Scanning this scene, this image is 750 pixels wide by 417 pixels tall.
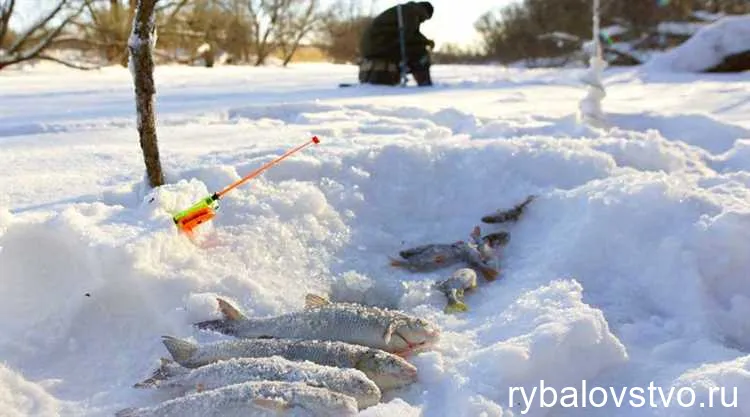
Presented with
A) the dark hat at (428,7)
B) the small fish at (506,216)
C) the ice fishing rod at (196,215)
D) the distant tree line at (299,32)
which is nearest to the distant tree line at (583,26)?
the distant tree line at (299,32)

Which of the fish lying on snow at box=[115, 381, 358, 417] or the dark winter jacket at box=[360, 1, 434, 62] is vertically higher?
the dark winter jacket at box=[360, 1, 434, 62]

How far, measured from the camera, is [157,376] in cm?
259

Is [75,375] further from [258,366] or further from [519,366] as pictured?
[519,366]

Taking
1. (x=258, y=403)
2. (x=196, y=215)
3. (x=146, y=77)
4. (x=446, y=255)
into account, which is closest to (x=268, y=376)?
(x=258, y=403)

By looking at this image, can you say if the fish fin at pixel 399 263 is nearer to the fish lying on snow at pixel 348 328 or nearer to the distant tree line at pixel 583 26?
the fish lying on snow at pixel 348 328

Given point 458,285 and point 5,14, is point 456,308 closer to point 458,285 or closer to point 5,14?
point 458,285

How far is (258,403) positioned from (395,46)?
9.51 meters

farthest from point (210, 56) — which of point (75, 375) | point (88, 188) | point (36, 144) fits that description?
point (75, 375)

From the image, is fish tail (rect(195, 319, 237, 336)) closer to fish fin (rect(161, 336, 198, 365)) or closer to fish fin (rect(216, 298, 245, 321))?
fish fin (rect(216, 298, 245, 321))

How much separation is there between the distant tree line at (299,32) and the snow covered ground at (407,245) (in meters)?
9.59

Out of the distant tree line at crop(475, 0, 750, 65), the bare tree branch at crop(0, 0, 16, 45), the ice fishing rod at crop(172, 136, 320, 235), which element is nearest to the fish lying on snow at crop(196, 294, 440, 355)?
the ice fishing rod at crop(172, 136, 320, 235)

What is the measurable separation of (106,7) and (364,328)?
16988 mm

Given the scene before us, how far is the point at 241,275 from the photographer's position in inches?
132

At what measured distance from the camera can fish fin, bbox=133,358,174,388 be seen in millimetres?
2539
